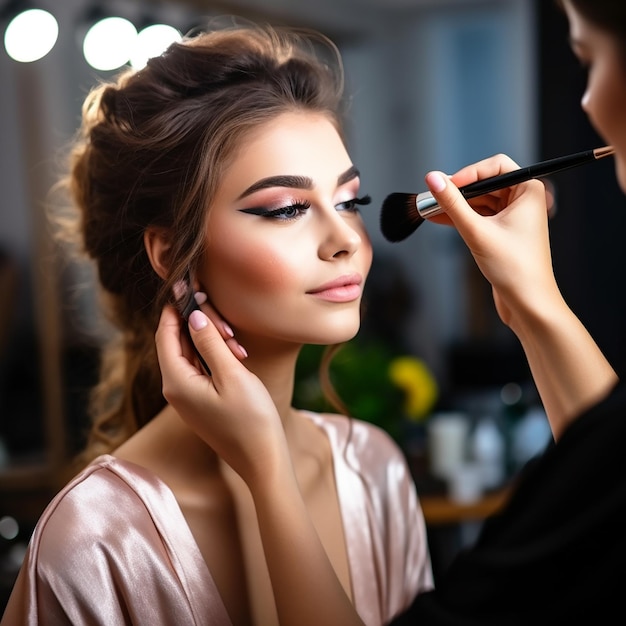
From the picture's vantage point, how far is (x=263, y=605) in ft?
3.12

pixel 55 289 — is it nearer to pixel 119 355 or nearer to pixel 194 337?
pixel 119 355

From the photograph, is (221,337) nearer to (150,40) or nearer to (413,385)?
(413,385)

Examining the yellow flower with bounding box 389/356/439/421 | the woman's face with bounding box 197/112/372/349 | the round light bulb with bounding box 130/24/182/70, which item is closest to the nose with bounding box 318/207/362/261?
the woman's face with bounding box 197/112/372/349

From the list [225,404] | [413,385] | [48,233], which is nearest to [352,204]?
[225,404]

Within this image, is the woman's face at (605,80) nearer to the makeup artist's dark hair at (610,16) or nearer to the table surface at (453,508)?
the makeup artist's dark hair at (610,16)

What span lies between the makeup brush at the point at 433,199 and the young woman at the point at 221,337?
0.15 feet

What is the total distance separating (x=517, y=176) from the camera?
2.84ft

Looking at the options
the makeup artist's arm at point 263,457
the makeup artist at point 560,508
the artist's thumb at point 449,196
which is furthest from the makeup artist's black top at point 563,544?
the artist's thumb at point 449,196

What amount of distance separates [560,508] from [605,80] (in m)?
0.31

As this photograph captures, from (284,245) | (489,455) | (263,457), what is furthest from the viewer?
(489,455)

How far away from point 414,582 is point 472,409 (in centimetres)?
138

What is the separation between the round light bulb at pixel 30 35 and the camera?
2496mm

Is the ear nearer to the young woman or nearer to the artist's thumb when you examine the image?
the young woman

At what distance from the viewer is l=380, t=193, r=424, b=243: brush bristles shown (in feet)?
3.16
